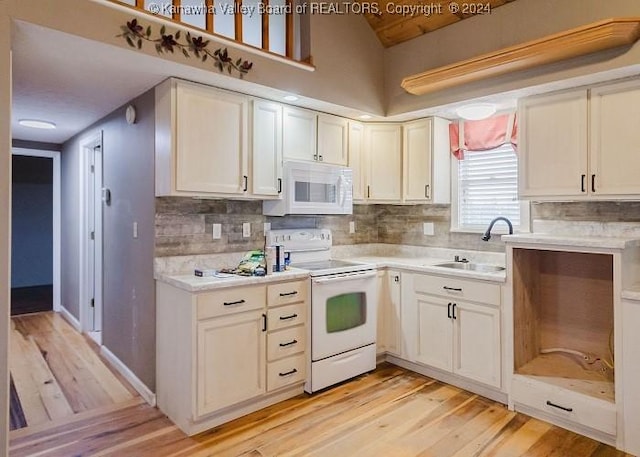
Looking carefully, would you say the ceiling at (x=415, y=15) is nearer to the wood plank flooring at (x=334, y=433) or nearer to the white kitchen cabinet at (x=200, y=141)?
the white kitchen cabinet at (x=200, y=141)

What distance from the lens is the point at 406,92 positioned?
3.44 metres

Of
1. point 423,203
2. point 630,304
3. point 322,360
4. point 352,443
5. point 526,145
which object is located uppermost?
point 526,145

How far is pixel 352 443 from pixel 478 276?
1.37 m

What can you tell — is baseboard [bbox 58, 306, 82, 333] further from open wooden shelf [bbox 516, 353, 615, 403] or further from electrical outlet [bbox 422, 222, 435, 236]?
open wooden shelf [bbox 516, 353, 615, 403]

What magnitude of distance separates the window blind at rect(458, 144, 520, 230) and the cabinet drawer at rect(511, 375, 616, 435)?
4.13 feet

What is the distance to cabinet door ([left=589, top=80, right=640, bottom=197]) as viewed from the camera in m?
2.45

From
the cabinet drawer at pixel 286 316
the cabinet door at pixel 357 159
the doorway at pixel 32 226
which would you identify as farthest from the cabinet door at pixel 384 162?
the doorway at pixel 32 226

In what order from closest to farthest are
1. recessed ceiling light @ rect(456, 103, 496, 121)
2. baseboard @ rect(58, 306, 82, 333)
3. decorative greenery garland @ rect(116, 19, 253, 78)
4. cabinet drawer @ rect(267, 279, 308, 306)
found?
decorative greenery garland @ rect(116, 19, 253, 78), cabinet drawer @ rect(267, 279, 308, 306), recessed ceiling light @ rect(456, 103, 496, 121), baseboard @ rect(58, 306, 82, 333)

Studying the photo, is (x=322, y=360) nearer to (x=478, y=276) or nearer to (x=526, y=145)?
(x=478, y=276)

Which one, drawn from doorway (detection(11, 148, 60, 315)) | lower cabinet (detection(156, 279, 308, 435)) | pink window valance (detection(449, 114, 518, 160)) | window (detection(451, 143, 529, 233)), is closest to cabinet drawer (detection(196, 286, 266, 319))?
→ lower cabinet (detection(156, 279, 308, 435))

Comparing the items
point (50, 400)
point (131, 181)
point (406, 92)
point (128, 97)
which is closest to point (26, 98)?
point (128, 97)

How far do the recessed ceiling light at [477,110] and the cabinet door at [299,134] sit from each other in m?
1.14

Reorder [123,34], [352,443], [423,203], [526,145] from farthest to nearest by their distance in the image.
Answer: [423,203] → [526,145] → [352,443] → [123,34]

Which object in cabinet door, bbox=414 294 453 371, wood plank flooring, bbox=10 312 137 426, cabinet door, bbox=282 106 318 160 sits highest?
cabinet door, bbox=282 106 318 160
